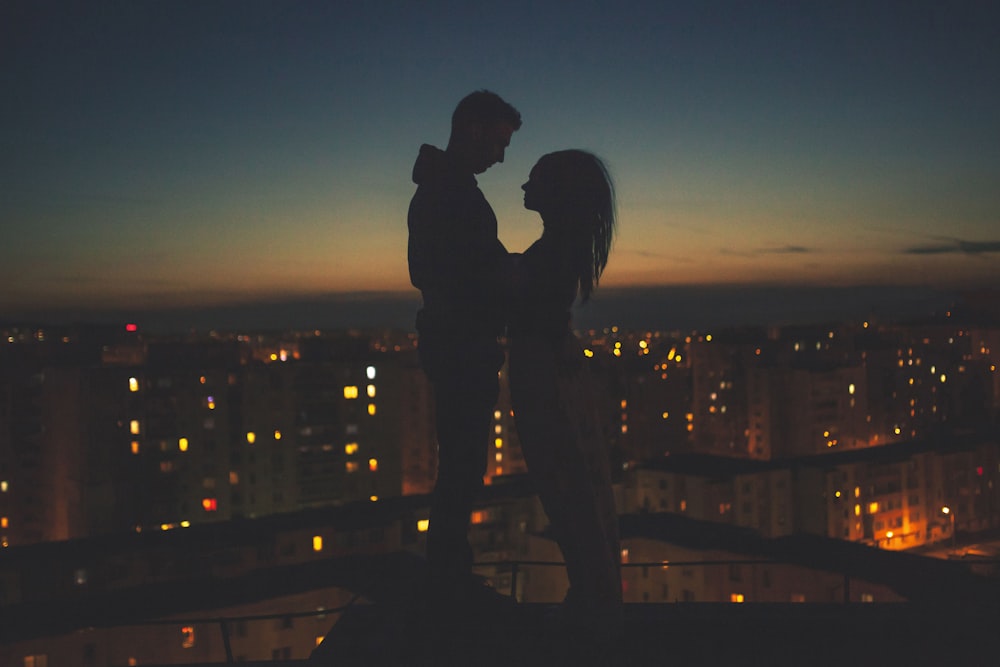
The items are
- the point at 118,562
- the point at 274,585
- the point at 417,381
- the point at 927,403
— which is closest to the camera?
the point at 274,585

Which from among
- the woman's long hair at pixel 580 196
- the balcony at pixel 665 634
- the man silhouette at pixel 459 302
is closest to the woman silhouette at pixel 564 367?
the woman's long hair at pixel 580 196

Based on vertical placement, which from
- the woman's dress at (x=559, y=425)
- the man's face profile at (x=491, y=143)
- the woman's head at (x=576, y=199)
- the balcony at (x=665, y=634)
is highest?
the man's face profile at (x=491, y=143)

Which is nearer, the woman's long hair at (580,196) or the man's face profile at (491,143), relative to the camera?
the woman's long hair at (580,196)

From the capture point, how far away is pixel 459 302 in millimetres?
3838

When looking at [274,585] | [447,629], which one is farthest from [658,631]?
[274,585]

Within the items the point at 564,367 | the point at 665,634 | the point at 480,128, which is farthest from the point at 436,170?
the point at 665,634

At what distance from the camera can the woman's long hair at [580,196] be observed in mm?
3797

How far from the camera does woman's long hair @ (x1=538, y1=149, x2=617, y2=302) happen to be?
12.5ft

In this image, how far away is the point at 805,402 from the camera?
4538cm

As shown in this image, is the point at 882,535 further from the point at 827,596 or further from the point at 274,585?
the point at 274,585

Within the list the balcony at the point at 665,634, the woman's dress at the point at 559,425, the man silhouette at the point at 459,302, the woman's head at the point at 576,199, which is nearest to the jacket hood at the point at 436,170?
the man silhouette at the point at 459,302

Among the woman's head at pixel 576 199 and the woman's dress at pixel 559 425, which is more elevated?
the woman's head at pixel 576 199

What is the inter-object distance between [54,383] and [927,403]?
41.4 m

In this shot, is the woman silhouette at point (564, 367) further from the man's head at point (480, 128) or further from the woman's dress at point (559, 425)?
the man's head at point (480, 128)
